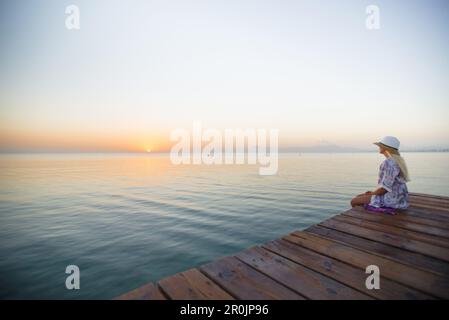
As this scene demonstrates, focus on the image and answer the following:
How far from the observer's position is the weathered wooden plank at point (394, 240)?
375 cm

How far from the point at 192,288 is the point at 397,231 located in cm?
479

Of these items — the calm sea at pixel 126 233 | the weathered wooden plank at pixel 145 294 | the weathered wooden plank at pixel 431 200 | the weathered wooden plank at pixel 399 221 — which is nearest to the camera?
the weathered wooden plank at pixel 145 294

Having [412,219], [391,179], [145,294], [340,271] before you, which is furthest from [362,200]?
[145,294]

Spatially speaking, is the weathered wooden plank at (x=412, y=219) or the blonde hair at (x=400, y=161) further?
the blonde hair at (x=400, y=161)

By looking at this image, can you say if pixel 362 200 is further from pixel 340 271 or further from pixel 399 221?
pixel 340 271

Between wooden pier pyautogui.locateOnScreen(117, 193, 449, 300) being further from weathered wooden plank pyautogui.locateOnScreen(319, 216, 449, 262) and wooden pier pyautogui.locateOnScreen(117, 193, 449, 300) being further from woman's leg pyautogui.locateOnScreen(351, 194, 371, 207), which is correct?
woman's leg pyautogui.locateOnScreen(351, 194, 371, 207)

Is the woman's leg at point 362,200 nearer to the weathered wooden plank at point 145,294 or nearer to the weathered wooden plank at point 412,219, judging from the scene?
the weathered wooden plank at point 412,219

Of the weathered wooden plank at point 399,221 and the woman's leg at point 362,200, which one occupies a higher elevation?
the woman's leg at point 362,200

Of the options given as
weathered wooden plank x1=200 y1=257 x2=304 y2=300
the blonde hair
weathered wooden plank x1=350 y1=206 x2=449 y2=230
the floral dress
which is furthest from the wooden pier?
the blonde hair

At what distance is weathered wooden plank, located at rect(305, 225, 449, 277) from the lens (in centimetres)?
330

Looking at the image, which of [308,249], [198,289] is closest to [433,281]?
[308,249]

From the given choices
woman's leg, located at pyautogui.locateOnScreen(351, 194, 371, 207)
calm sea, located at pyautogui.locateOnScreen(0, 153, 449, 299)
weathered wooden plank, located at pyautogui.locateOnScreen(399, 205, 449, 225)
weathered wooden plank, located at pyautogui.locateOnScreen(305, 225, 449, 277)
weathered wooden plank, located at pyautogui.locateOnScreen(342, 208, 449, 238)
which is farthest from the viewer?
woman's leg, located at pyautogui.locateOnScreen(351, 194, 371, 207)

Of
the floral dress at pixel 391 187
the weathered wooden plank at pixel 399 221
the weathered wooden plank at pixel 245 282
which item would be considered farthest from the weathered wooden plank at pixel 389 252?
the floral dress at pixel 391 187

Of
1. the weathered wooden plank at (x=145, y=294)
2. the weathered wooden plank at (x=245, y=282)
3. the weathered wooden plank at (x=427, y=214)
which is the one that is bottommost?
the weathered wooden plank at (x=245, y=282)
